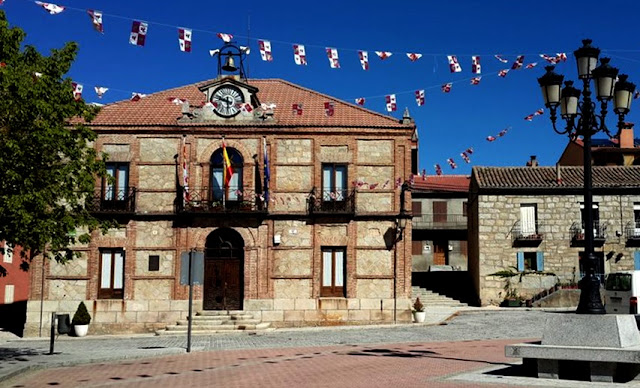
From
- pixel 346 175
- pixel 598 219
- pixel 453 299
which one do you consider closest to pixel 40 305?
pixel 346 175

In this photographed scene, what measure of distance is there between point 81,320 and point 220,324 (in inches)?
188

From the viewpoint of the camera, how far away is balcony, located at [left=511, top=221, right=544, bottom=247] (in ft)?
114

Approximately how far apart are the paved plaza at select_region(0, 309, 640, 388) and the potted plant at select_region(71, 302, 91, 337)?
670mm

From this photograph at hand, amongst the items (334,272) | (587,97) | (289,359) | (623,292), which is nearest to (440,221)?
(334,272)

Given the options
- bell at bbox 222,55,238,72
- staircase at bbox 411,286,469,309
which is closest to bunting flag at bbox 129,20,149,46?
bell at bbox 222,55,238,72

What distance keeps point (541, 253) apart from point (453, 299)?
4.95 m

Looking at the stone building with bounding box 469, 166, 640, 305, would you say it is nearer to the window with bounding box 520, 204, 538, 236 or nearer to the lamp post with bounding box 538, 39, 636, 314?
the window with bounding box 520, 204, 538, 236

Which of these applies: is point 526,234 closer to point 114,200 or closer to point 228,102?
point 228,102

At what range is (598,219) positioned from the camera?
35781 mm

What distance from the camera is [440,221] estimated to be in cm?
4709

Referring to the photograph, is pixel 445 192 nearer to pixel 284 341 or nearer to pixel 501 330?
pixel 501 330

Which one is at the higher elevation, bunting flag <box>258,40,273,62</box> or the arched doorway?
bunting flag <box>258,40,273,62</box>

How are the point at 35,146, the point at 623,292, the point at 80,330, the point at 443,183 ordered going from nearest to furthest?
1. the point at 35,146
2. the point at 80,330
3. the point at 623,292
4. the point at 443,183

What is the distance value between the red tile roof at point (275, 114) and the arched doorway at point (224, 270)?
4296mm
